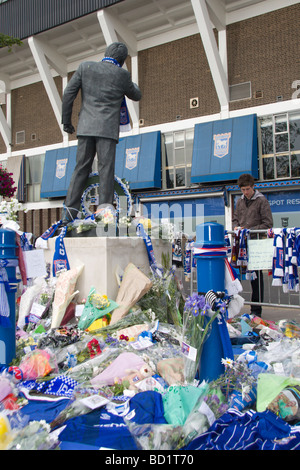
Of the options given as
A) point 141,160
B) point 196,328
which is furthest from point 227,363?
point 141,160

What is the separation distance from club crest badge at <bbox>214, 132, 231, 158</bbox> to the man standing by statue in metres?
11.3

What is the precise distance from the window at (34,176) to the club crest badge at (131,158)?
680 cm

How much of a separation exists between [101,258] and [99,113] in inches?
78.0

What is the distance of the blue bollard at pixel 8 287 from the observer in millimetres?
3080

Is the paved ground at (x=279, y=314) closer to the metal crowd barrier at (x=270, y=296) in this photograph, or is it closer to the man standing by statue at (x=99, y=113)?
the metal crowd barrier at (x=270, y=296)

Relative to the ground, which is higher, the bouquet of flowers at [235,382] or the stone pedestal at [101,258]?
the stone pedestal at [101,258]

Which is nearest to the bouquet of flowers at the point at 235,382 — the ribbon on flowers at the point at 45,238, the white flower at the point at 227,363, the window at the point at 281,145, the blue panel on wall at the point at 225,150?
the white flower at the point at 227,363

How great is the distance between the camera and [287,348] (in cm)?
335

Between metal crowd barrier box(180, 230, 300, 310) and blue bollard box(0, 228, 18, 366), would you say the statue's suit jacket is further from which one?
blue bollard box(0, 228, 18, 366)

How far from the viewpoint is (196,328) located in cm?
269

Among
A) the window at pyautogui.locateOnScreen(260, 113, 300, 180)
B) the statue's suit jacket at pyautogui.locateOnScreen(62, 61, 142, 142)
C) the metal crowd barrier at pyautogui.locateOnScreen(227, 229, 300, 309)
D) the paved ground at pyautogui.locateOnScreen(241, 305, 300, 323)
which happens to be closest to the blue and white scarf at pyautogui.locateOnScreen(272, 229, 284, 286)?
the metal crowd barrier at pyautogui.locateOnScreen(227, 229, 300, 309)

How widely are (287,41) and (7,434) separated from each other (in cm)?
1683

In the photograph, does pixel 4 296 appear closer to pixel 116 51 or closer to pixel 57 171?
pixel 116 51
